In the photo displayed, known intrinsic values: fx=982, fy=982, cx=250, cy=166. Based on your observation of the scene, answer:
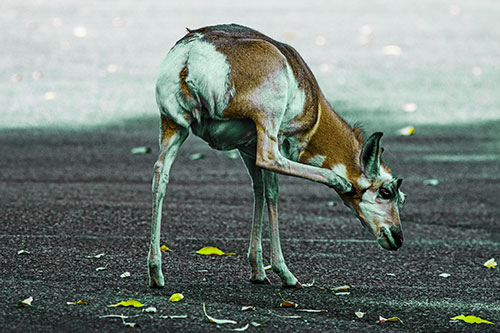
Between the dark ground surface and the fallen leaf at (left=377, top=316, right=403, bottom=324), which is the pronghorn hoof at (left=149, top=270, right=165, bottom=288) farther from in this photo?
the fallen leaf at (left=377, top=316, right=403, bottom=324)

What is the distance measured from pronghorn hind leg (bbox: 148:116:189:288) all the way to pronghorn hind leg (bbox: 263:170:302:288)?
29.8 inches

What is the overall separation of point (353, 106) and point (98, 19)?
7.47 m

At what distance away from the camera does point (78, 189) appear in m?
9.21

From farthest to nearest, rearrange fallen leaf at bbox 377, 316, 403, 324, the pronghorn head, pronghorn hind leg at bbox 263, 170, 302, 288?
pronghorn hind leg at bbox 263, 170, 302, 288
the pronghorn head
fallen leaf at bbox 377, 316, 403, 324

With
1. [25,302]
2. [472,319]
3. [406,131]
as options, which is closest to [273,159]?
[472,319]

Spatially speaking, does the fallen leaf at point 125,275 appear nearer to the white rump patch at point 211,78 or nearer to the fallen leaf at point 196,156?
the white rump patch at point 211,78

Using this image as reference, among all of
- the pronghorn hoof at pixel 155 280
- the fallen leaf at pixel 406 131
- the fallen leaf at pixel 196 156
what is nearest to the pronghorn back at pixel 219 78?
the pronghorn hoof at pixel 155 280

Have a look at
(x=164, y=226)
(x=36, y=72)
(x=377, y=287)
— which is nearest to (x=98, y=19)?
(x=36, y=72)

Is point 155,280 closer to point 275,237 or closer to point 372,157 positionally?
point 275,237

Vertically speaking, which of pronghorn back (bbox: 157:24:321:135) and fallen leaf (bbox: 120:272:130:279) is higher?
pronghorn back (bbox: 157:24:321:135)

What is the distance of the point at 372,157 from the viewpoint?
591 cm

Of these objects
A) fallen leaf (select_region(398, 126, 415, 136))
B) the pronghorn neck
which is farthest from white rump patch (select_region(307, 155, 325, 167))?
fallen leaf (select_region(398, 126, 415, 136))

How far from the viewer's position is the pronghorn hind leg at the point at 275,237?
6.13 m

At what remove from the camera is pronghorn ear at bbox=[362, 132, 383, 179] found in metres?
5.83
